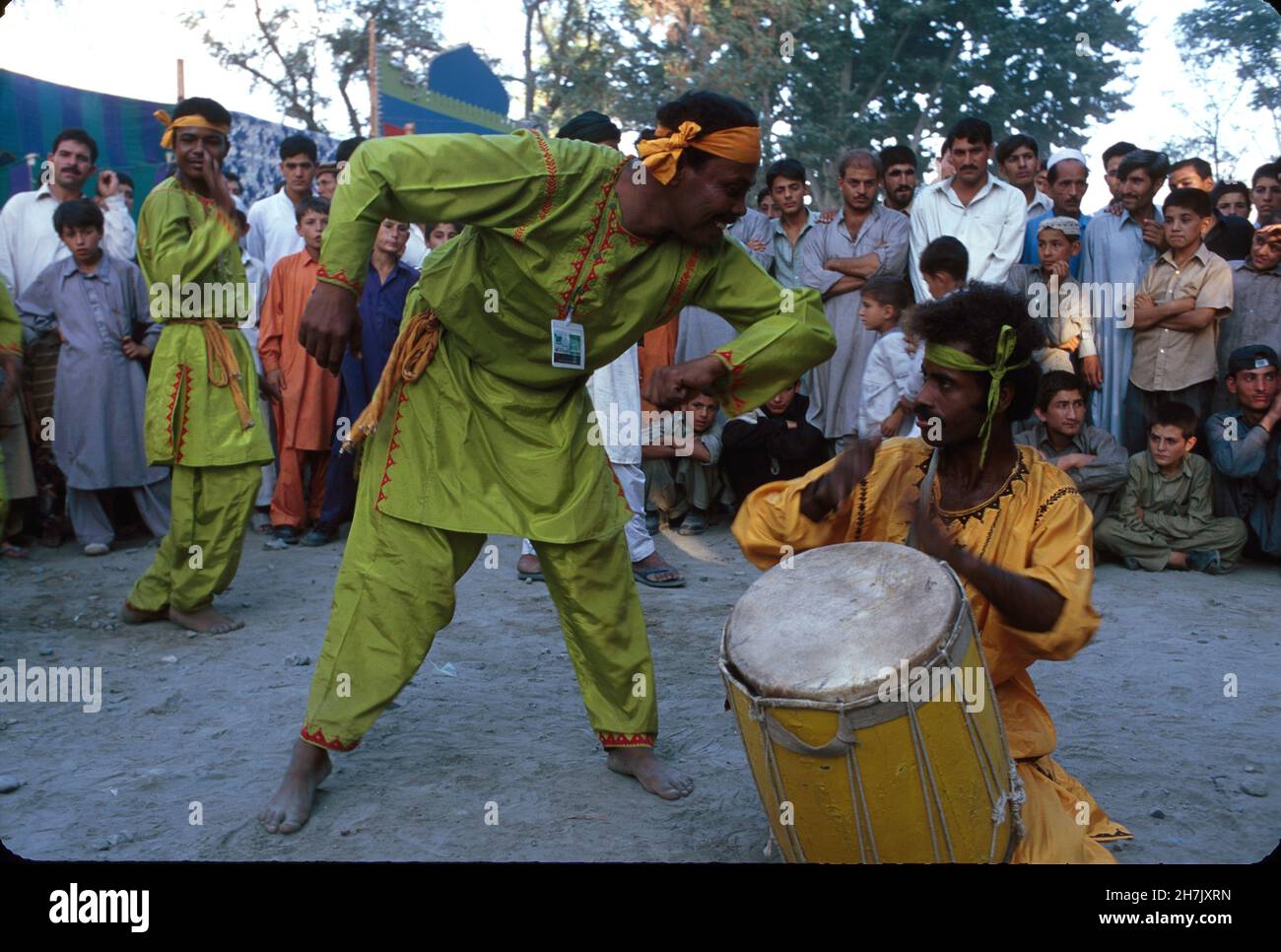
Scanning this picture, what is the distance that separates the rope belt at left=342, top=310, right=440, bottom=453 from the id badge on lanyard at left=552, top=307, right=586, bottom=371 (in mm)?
416

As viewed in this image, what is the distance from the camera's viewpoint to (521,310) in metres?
3.47

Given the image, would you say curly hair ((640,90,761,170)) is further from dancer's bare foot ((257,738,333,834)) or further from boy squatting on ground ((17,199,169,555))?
boy squatting on ground ((17,199,169,555))

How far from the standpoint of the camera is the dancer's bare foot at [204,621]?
555cm

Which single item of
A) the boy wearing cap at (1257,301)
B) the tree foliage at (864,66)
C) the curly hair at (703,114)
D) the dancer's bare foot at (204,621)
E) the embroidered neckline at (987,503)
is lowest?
the dancer's bare foot at (204,621)

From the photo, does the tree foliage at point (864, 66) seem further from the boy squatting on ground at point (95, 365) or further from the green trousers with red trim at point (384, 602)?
the green trousers with red trim at point (384, 602)

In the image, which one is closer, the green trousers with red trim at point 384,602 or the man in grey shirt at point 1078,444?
the green trousers with red trim at point 384,602

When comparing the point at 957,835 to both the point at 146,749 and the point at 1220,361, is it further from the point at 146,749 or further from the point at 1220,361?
the point at 1220,361

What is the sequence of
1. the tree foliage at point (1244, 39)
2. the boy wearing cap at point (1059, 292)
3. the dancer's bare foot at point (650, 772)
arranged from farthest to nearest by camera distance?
the tree foliage at point (1244, 39) → the boy wearing cap at point (1059, 292) → the dancer's bare foot at point (650, 772)

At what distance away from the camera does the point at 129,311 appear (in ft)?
24.0

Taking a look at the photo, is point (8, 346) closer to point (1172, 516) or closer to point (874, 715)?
point (874, 715)

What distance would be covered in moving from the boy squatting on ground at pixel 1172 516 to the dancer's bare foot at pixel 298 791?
4.84 meters

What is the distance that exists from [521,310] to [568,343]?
16 centimetres

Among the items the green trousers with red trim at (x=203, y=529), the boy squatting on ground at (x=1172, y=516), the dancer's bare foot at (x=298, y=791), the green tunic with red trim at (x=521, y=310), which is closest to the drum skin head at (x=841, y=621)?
the green tunic with red trim at (x=521, y=310)

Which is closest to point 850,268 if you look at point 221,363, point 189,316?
point 221,363
